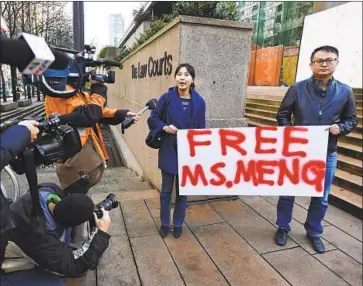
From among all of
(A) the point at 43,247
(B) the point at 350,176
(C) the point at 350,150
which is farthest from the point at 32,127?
(C) the point at 350,150

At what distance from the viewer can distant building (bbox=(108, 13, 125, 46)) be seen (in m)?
27.7

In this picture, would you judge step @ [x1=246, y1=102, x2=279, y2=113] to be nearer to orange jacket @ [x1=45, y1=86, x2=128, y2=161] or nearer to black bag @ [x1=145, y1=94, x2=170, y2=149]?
black bag @ [x1=145, y1=94, x2=170, y2=149]

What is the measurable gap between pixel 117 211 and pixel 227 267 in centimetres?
152

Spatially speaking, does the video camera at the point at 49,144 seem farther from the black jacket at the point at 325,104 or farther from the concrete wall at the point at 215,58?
the concrete wall at the point at 215,58

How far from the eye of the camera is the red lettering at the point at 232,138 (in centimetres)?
288

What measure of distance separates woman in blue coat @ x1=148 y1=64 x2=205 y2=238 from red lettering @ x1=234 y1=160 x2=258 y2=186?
0.53 metres

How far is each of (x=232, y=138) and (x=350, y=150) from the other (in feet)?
9.26

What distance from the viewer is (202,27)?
3475 millimetres

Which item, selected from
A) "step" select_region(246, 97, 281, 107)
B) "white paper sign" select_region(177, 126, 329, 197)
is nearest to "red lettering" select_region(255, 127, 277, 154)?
"white paper sign" select_region(177, 126, 329, 197)

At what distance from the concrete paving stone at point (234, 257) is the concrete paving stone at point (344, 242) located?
796 mm

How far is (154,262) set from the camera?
8.40ft

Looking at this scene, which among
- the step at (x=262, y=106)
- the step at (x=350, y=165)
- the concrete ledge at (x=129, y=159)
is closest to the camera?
the step at (x=350, y=165)

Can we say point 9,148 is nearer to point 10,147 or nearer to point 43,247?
point 10,147

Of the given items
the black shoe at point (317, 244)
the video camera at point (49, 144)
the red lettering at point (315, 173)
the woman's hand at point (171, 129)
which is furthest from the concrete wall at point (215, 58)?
the video camera at point (49, 144)
